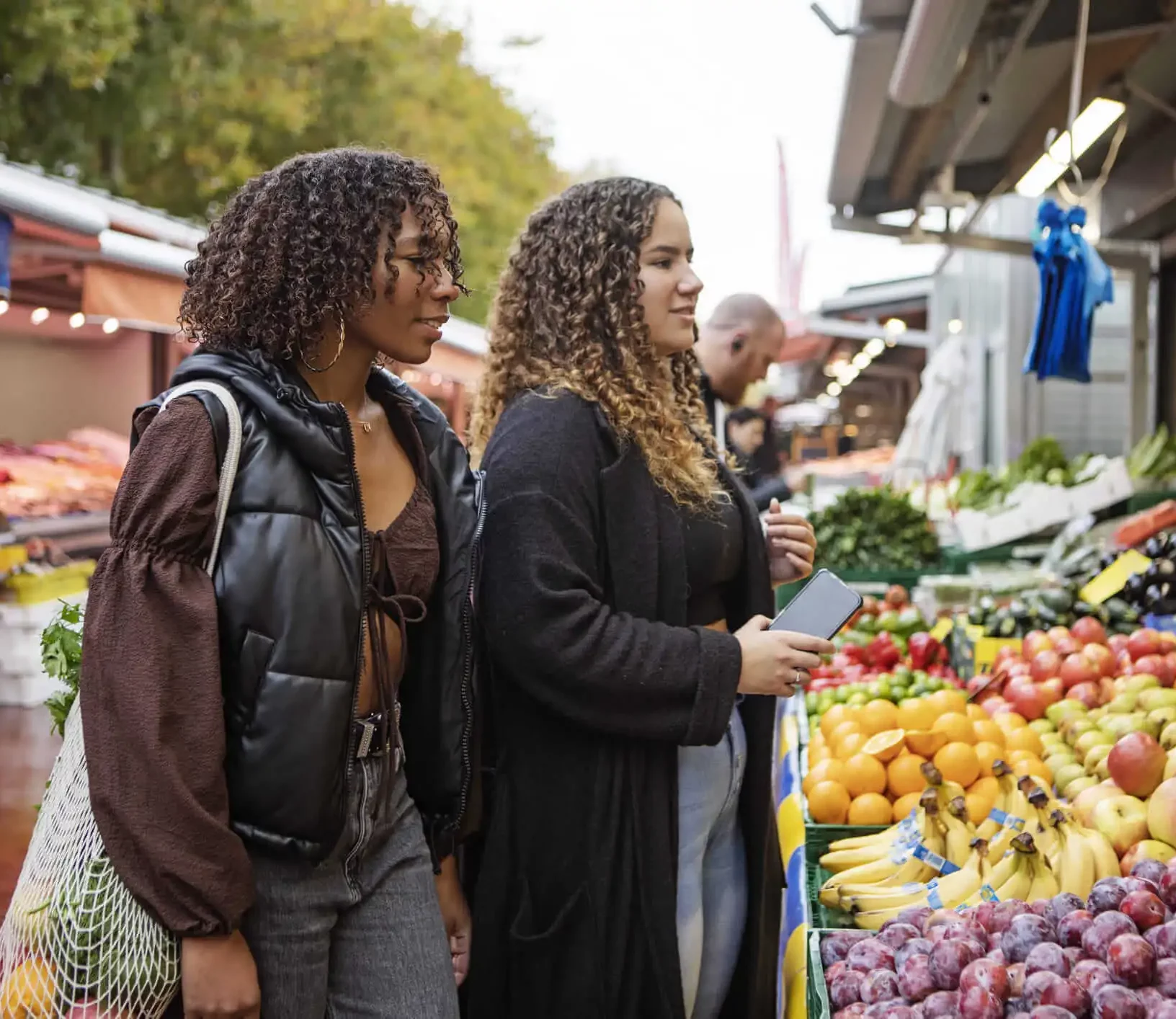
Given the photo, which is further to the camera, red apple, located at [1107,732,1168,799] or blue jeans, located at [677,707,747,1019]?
red apple, located at [1107,732,1168,799]

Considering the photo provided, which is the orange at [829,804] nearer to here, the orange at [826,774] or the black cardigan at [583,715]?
the orange at [826,774]

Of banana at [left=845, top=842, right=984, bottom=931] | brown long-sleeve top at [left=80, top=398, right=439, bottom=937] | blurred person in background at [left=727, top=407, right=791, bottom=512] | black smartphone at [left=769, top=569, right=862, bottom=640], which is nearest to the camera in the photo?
brown long-sleeve top at [left=80, top=398, right=439, bottom=937]

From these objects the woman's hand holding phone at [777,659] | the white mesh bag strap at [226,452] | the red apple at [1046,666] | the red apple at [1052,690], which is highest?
the white mesh bag strap at [226,452]

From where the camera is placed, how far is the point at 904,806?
3430 mm

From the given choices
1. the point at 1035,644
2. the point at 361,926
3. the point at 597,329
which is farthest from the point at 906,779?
the point at 361,926

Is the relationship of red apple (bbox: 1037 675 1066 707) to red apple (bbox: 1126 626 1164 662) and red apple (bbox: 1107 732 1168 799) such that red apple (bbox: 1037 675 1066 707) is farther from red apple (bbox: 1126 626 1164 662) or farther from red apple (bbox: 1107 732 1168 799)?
red apple (bbox: 1107 732 1168 799)

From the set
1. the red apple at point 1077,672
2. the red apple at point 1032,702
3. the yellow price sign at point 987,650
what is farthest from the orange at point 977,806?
the yellow price sign at point 987,650

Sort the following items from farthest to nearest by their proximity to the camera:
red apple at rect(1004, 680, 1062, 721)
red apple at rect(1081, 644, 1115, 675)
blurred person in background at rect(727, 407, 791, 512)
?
blurred person in background at rect(727, 407, 791, 512), red apple at rect(1081, 644, 1115, 675), red apple at rect(1004, 680, 1062, 721)

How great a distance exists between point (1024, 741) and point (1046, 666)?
0.56 m

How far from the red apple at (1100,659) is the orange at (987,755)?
74cm

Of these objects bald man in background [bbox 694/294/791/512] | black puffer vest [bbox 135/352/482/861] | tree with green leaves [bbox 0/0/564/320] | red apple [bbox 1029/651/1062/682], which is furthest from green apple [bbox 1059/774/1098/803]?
tree with green leaves [bbox 0/0/564/320]

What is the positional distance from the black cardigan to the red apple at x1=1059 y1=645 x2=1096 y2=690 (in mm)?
2236

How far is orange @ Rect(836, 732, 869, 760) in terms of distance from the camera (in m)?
3.65

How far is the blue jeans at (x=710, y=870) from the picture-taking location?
2.43 metres
